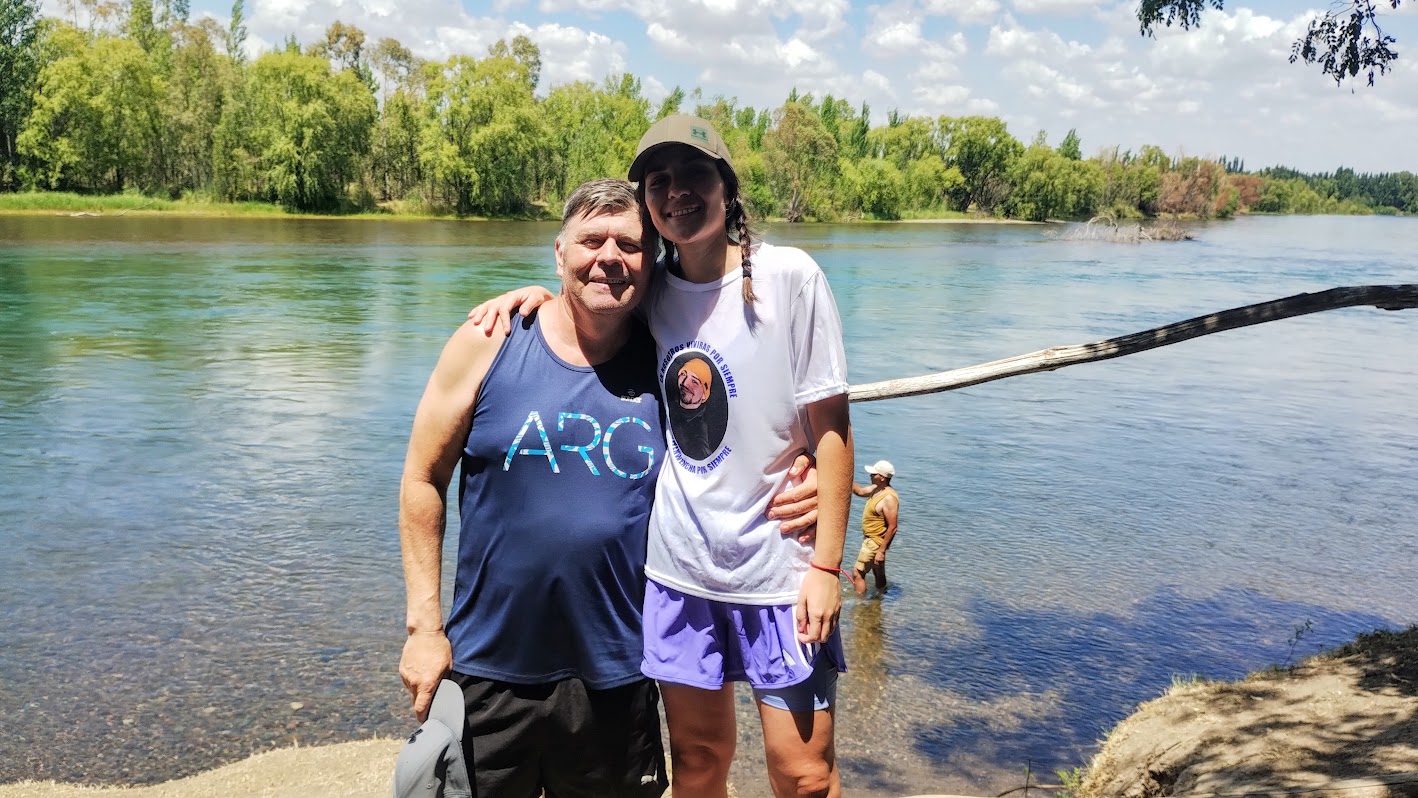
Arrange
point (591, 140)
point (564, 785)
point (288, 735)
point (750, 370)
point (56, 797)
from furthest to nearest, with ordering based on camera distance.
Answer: point (591, 140) < point (288, 735) < point (56, 797) < point (564, 785) < point (750, 370)

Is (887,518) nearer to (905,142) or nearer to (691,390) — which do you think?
(691,390)

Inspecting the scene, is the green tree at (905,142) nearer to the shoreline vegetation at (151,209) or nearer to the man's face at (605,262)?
the shoreline vegetation at (151,209)

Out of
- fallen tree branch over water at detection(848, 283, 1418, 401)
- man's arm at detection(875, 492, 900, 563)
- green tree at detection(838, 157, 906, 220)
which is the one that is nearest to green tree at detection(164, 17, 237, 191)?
green tree at detection(838, 157, 906, 220)

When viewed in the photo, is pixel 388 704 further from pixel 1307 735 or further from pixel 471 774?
pixel 1307 735

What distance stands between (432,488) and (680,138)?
120 cm

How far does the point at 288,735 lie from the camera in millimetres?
7234

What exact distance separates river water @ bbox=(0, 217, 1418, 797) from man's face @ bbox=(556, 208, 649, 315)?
4404mm

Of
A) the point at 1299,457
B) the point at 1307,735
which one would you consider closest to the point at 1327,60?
the point at 1307,735

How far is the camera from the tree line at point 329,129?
6669 cm

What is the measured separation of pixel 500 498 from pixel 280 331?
940 inches

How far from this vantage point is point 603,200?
3.05 meters

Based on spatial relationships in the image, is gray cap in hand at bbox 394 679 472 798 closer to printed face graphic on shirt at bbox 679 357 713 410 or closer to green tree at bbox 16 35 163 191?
printed face graphic on shirt at bbox 679 357 713 410

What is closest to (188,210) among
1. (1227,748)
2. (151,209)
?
(151,209)

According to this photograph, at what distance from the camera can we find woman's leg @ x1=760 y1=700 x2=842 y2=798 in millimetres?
3055
